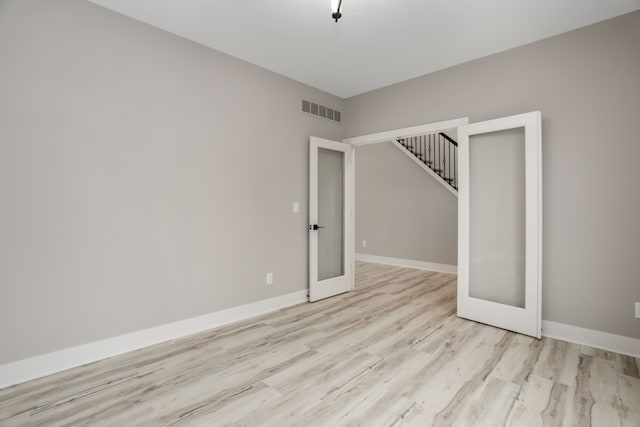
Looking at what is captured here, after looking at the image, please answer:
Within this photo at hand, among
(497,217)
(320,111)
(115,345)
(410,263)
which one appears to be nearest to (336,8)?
(320,111)

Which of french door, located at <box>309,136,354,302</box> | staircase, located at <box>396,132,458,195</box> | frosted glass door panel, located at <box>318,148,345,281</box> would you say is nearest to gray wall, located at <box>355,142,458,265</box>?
staircase, located at <box>396,132,458,195</box>

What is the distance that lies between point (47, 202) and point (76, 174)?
11.2 inches

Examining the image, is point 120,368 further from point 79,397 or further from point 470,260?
point 470,260

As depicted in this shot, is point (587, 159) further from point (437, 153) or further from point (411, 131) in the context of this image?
point (437, 153)

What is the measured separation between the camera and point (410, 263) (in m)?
6.29

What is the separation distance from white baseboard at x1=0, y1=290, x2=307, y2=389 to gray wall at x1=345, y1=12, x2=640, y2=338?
317 cm

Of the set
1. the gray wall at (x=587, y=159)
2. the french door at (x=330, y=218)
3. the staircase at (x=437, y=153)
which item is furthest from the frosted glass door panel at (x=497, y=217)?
the staircase at (x=437, y=153)

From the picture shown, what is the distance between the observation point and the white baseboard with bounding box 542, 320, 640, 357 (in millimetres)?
2615

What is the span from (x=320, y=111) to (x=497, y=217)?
263 cm

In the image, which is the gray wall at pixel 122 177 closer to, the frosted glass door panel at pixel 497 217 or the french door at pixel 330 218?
the french door at pixel 330 218

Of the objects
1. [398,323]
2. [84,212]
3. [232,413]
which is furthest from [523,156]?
[84,212]

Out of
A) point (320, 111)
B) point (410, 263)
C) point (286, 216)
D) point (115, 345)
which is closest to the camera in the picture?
point (115, 345)

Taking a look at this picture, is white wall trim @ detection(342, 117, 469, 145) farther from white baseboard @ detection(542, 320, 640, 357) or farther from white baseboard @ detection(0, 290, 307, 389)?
white baseboard @ detection(0, 290, 307, 389)

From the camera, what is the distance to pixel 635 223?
2.61m
